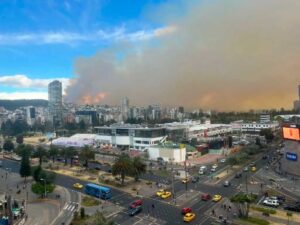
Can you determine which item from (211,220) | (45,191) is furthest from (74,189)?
(211,220)

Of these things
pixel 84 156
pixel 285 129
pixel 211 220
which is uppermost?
pixel 285 129

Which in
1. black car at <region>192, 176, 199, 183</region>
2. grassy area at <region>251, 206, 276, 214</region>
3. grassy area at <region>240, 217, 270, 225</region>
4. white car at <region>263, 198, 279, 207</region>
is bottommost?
grassy area at <region>240, 217, 270, 225</region>

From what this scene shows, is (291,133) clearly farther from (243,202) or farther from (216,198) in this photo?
(243,202)

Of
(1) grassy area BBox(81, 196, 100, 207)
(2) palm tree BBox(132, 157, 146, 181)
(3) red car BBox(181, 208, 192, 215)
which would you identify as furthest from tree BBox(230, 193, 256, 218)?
(2) palm tree BBox(132, 157, 146, 181)

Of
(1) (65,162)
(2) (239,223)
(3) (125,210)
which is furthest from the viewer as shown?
(1) (65,162)

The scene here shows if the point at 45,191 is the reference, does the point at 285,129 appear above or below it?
above

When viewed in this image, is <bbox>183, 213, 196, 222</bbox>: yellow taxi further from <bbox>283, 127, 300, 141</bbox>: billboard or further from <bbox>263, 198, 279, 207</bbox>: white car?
<bbox>283, 127, 300, 141</bbox>: billboard

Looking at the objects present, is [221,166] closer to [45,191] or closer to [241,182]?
[241,182]

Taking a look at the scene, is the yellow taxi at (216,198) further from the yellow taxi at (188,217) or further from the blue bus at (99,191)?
the blue bus at (99,191)
